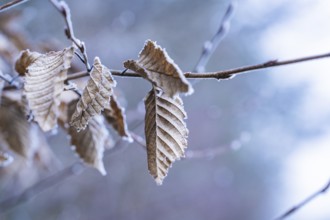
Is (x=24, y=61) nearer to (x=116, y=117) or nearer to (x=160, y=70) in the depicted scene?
(x=116, y=117)

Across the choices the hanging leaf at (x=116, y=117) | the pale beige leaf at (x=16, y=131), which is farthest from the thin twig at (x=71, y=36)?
the pale beige leaf at (x=16, y=131)

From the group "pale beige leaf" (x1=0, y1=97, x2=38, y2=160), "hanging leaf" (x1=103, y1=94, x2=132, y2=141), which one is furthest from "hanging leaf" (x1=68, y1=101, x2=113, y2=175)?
"pale beige leaf" (x1=0, y1=97, x2=38, y2=160)

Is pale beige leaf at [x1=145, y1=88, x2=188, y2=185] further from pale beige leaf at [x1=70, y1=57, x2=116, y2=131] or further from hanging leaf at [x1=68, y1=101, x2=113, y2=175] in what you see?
hanging leaf at [x1=68, y1=101, x2=113, y2=175]

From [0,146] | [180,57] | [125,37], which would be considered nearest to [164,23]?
[125,37]

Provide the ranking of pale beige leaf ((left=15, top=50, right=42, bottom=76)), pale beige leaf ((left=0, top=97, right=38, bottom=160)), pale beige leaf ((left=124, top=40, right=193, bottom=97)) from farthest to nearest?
pale beige leaf ((left=0, top=97, right=38, bottom=160))
pale beige leaf ((left=15, top=50, right=42, bottom=76))
pale beige leaf ((left=124, top=40, right=193, bottom=97))

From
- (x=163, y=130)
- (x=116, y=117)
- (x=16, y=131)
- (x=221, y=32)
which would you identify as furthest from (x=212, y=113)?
(x=163, y=130)

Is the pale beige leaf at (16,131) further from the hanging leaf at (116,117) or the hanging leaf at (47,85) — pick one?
the hanging leaf at (47,85)

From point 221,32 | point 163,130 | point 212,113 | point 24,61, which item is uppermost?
point 212,113

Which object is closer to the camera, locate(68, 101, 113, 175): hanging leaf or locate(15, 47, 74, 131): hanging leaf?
locate(15, 47, 74, 131): hanging leaf
